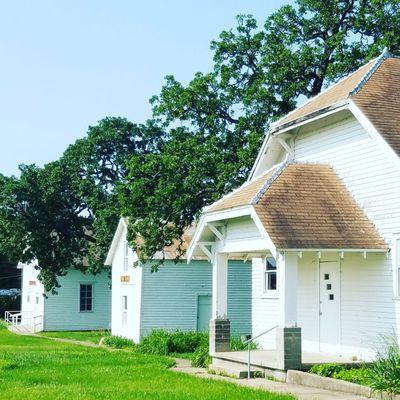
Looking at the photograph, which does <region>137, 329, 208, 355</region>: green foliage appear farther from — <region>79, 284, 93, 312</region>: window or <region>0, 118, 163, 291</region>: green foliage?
<region>79, 284, 93, 312</region>: window

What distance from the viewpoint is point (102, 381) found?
17266 millimetres

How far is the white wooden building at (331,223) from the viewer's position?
17719 mm

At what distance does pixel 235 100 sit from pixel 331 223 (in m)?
11.9

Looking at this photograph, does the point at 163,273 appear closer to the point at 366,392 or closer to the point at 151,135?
the point at 151,135

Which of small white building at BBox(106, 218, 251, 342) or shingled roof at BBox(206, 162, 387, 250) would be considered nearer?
shingled roof at BBox(206, 162, 387, 250)

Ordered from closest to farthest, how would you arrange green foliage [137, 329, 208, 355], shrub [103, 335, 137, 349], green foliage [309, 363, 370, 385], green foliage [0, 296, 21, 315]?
green foliage [309, 363, 370, 385] < green foliage [137, 329, 208, 355] < shrub [103, 335, 137, 349] < green foliage [0, 296, 21, 315]

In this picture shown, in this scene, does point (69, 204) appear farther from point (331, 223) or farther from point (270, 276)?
point (331, 223)

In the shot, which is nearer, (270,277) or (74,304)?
(270,277)

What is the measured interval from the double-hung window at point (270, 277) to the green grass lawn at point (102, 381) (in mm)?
3839

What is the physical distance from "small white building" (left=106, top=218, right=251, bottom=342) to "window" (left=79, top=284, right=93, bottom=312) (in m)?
11.9

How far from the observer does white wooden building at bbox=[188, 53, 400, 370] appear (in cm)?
1772

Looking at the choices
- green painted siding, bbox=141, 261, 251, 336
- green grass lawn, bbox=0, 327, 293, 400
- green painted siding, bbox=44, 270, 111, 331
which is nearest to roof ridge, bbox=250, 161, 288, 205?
green grass lawn, bbox=0, 327, 293, 400

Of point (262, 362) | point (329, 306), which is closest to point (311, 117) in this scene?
point (329, 306)

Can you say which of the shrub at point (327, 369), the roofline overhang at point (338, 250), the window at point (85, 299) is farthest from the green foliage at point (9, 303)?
the shrub at point (327, 369)
